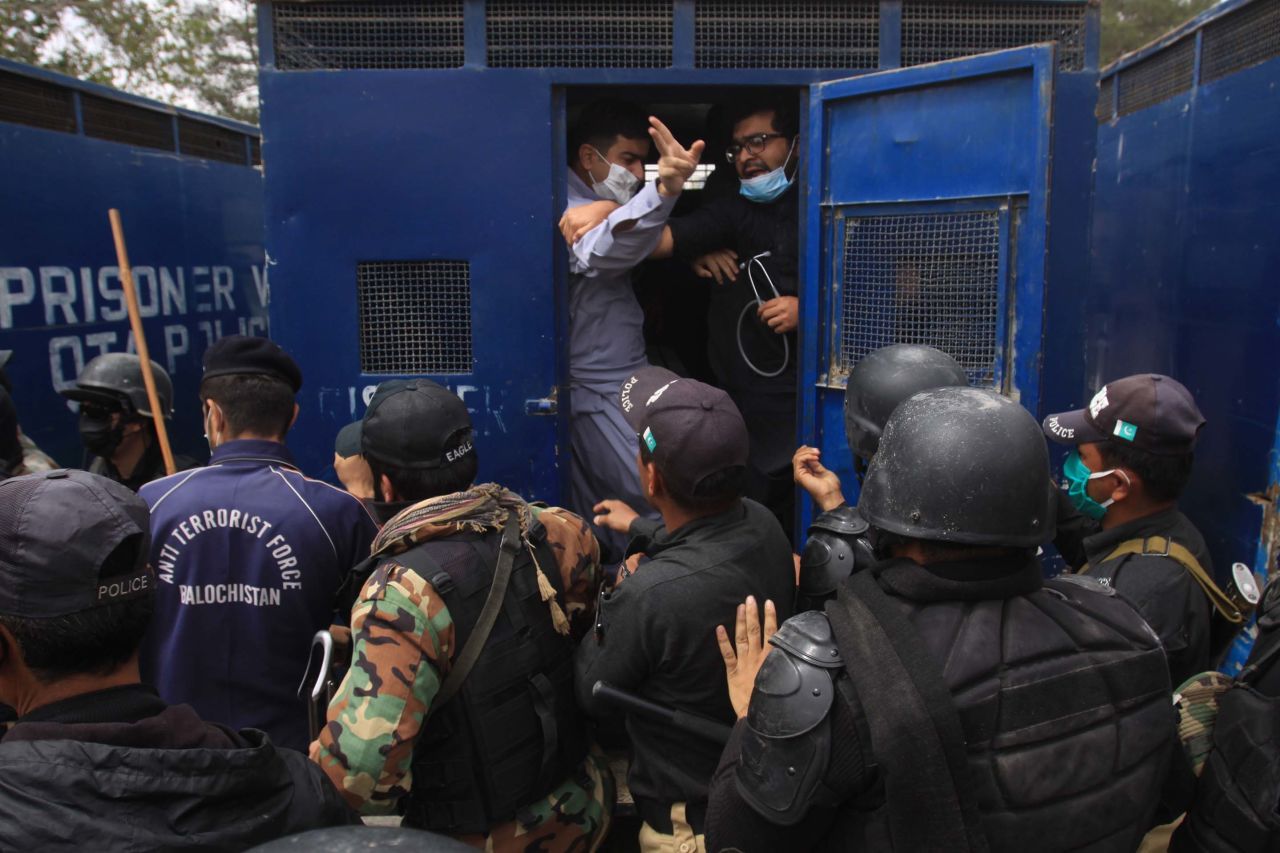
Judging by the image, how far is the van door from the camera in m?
3.30

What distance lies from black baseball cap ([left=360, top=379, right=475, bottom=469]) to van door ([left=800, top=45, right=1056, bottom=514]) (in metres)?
1.89

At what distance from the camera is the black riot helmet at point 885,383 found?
2.57 m

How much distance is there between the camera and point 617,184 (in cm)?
425

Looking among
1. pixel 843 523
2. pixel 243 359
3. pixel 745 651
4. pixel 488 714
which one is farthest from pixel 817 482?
pixel 243 359

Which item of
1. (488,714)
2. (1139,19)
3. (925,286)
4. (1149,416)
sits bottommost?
(488,714)

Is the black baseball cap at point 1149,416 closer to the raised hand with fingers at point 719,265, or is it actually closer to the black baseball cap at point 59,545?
the raised hand with fingers at point 719,265

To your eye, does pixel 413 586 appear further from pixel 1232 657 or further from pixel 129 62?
pixel 129 62

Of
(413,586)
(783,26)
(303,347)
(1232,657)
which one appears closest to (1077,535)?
(1232,657)

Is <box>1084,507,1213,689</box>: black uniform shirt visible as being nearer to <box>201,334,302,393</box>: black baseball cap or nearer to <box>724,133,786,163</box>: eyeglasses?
<box>201,334,302,393</box>: black baseball cap

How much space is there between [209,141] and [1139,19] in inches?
482

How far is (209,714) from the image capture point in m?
2.37

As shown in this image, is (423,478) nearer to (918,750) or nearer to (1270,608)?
(918,750)

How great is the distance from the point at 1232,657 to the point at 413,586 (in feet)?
10.0

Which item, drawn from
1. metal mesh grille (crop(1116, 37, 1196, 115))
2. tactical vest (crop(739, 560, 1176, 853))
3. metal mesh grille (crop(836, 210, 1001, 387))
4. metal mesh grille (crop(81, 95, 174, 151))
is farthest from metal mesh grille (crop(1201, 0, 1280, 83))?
metal mesh grille (crop(81, 95, 174, 151))
